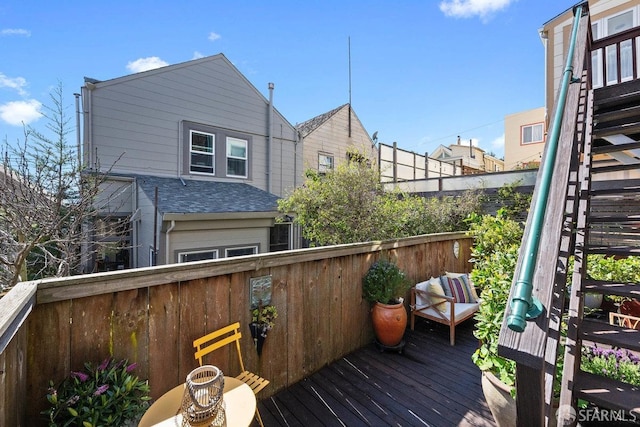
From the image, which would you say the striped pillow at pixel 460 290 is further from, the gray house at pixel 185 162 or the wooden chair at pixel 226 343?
the gray house at pixel 185 162

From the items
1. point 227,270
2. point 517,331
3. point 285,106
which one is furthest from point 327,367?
point 285,106

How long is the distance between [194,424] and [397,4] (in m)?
8.05

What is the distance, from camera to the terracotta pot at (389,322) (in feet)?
11.9

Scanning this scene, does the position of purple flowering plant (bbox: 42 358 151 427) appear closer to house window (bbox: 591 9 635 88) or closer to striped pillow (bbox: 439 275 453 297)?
striped pillow (bbox: 439 275 453 297)

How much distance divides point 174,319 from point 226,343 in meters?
0.49

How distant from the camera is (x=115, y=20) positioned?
19.4 feet

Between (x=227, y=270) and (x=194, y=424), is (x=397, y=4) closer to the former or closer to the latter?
(x=227, y=270)

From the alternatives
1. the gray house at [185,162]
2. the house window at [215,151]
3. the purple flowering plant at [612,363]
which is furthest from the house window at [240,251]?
the purple flowering plant at [612,363]

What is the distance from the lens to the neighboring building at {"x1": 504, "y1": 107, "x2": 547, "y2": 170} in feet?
47.7

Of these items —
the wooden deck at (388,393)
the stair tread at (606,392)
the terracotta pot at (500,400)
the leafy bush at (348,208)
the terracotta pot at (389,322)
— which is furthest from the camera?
the leafy bush at (348,208)

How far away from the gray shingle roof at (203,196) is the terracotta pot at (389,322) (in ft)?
13.5

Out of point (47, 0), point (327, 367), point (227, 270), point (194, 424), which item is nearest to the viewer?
point (194, 424)

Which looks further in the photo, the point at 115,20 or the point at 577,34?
the point at 115,20

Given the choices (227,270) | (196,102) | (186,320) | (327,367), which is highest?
(196,102)
